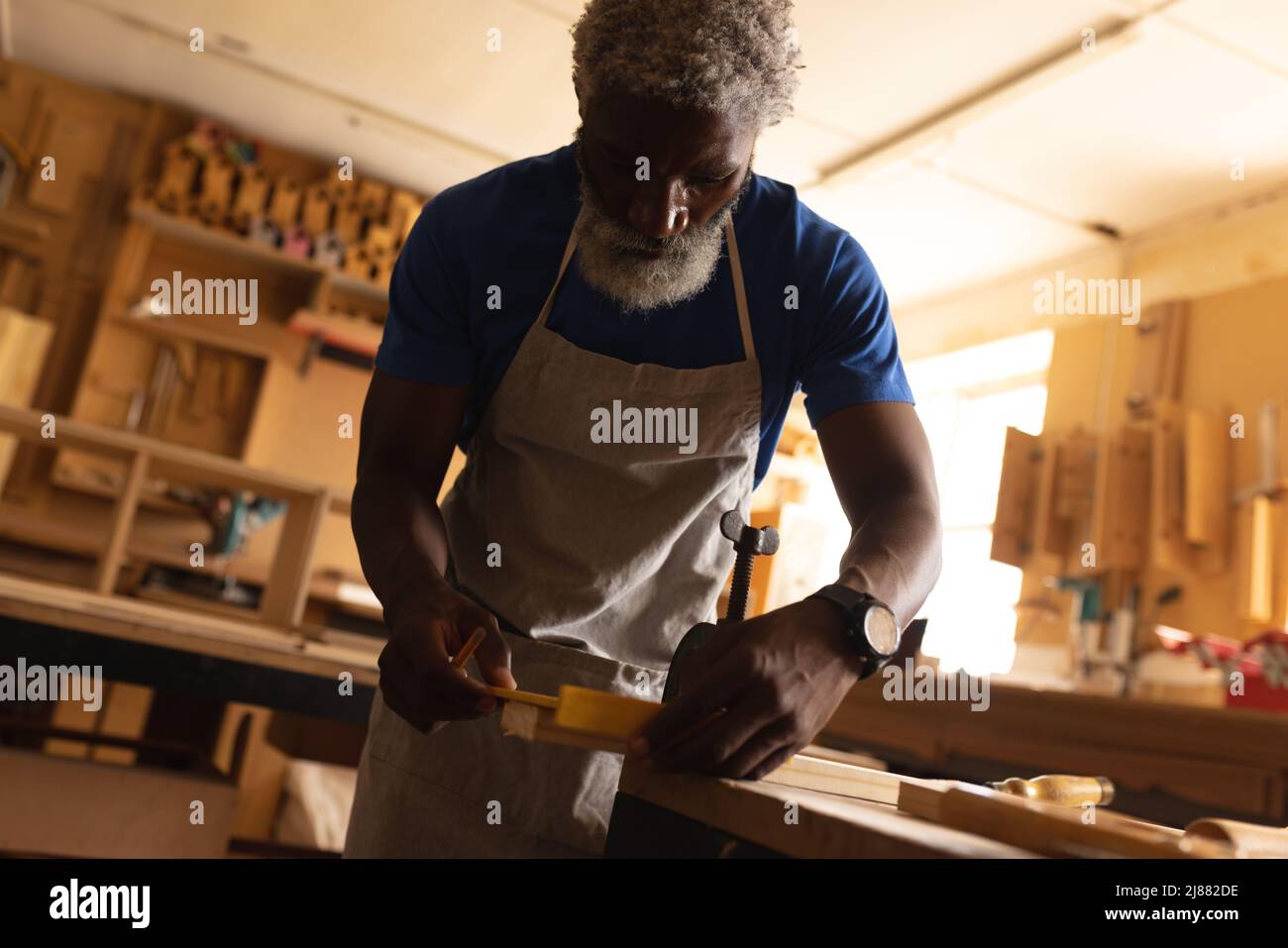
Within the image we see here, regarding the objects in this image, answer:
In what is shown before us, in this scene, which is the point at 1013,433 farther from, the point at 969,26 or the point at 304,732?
the point at 304,732

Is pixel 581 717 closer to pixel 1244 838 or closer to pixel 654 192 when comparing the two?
pixel 1244 838

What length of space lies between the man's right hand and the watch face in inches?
13.6

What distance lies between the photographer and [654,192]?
1.31m

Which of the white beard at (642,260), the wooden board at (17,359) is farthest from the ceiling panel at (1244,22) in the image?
the wooden board at (17,359)

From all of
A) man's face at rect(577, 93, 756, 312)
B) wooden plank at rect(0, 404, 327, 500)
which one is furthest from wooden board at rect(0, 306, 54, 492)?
man's face at rect(577, 93, 756, 312)

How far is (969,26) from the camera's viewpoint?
4.16 meters

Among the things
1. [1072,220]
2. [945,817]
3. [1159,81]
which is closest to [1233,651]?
[1159,81]

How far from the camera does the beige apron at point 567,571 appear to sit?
1.35 meters

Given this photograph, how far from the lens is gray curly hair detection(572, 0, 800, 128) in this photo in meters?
1.26

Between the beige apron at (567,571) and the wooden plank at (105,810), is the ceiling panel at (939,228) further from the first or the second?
the beige apron at (567,571)

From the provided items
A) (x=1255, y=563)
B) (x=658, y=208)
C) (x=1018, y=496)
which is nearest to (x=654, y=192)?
(x=658, y=208)

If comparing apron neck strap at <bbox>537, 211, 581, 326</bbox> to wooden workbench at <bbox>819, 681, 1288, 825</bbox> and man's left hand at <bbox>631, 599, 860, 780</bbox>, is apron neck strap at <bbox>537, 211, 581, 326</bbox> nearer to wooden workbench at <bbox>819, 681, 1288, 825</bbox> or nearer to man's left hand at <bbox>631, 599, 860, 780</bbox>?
man's left hand at <bbox>631, 599, 860, 780</bbox>
